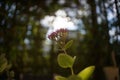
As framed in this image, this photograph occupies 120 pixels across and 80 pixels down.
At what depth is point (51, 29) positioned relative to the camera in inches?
122

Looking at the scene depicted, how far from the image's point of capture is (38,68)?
726 centimetres

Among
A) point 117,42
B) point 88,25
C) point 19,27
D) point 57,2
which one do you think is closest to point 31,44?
point 88,25

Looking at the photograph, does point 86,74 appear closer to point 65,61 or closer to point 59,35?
point 65,61

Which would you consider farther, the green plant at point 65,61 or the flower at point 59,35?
the flower at point 59,35

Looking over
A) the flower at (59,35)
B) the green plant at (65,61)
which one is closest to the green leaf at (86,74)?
the green plant at (65,61)

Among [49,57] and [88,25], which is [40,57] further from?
[88,25]

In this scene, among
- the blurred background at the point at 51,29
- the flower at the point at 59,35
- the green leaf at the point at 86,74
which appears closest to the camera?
the green leaf at the point at 86,74

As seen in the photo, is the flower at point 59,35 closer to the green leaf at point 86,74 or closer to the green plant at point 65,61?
the green plant at point 65,61

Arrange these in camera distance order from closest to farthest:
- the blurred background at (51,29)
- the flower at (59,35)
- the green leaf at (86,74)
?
the green leaf at (86,74) → the flower at (59,35) → the blurred background at (51,29)

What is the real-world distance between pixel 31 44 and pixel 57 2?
2175 mm

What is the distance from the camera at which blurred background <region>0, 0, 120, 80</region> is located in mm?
2506

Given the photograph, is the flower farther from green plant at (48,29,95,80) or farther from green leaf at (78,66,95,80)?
green leaf at (78,66,95,80)

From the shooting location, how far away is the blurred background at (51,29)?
251cm

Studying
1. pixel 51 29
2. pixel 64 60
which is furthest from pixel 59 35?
pixel 51 29
